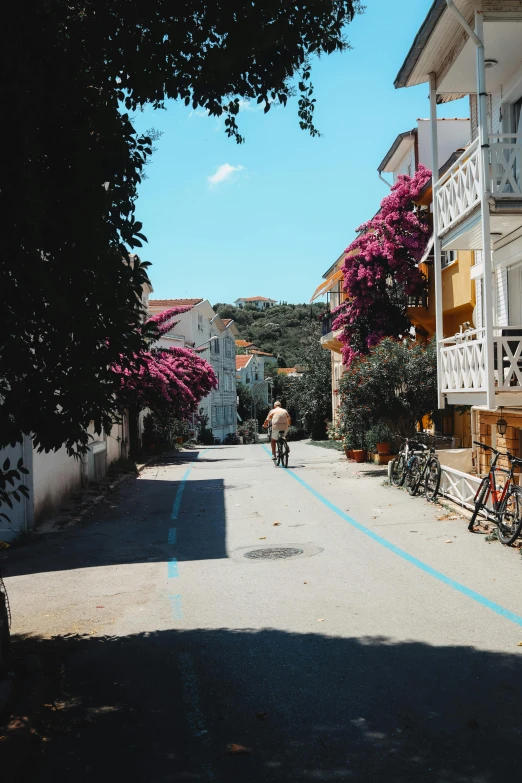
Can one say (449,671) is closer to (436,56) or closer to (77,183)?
(77,183)

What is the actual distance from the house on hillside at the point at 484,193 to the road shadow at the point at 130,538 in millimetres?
4976

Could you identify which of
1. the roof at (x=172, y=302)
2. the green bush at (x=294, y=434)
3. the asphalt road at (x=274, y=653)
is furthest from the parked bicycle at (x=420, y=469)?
the green bush at (x=294, y=434)

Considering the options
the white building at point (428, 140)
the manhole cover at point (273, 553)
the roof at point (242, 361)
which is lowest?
the manhole cover at point (273, 553)

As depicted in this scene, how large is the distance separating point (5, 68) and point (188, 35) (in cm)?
191

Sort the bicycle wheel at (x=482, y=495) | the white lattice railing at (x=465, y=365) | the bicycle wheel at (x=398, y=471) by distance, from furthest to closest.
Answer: the bicycle wheel at (x=398, y=471) → the white lattice railing at (x=465, y=365) → the bicycle wheel at (x=482, y=495)

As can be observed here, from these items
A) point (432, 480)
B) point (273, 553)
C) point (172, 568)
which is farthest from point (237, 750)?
point (432, 480)

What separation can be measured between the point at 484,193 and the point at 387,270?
12.2m

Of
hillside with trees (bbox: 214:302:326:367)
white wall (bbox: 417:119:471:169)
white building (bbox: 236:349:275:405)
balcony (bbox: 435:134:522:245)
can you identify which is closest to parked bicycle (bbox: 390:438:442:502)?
balcony (bbox: 435:134:522:245)

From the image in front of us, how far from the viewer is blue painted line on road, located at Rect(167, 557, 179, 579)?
9.29 meters

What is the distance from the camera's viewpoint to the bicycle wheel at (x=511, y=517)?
9727mm

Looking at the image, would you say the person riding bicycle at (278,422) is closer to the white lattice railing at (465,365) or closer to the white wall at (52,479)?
the white wall at (52,479)

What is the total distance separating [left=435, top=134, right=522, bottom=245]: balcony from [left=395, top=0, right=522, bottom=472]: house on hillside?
0.05ft

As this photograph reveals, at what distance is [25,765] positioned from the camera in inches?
166

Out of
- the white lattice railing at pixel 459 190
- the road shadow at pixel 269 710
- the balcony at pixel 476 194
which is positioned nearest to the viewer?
the road shadow at pixel 269 710
